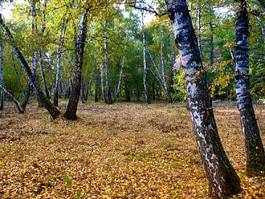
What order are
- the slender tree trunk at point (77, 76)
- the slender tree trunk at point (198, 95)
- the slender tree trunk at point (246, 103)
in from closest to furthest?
the slender tree trunk at point (198, 95) < the slender tree trunk at point (246, 103) < the slender tree trunk at point (77, 76)

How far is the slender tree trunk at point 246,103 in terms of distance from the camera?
8.88 metres

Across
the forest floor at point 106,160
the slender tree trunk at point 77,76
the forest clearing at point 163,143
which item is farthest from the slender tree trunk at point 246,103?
the slender tree trunk at point 77,76

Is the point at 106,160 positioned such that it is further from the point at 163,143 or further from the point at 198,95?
the point at 198,95

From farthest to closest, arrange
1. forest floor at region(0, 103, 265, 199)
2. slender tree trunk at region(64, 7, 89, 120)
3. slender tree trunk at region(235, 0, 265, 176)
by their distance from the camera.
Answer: slender tree trunk at region(64, 7, 89, 120)
slender tree trunk at region(235, 0, 265, 176)
forest floor at region(0, 103, 265, 199)

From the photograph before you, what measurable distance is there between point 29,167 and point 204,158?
5344mm

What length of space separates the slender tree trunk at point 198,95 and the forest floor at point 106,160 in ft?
3.18

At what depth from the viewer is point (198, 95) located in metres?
7.23

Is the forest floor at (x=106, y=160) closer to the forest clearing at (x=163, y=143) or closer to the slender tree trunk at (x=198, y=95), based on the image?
the forest clearing at (x=163, y=143)

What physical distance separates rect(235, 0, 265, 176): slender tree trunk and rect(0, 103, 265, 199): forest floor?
51cm

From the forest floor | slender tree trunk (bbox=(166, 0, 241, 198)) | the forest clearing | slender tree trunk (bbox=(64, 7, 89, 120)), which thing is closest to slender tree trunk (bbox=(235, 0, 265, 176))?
the forest clearing

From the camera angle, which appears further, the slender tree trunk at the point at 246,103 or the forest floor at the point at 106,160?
the slender tree trunk at the point at 246,103

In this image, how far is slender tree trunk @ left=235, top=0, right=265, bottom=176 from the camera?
8875 mm

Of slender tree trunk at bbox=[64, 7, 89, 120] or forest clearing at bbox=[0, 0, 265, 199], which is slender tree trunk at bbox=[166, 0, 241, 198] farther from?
slender tree trunk at bbox=[64, 7, 89, 120]

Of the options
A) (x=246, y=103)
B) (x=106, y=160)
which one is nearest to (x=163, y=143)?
(x=106, y=160)
